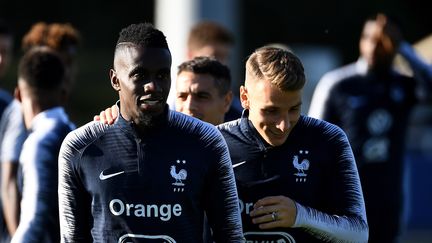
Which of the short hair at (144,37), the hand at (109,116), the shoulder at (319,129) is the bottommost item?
the shoulder at (319,129)

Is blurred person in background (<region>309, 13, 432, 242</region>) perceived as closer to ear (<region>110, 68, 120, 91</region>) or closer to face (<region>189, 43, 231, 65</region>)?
face (<region>189, 43, 231, 65</region>)

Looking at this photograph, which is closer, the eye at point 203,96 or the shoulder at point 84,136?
the shoulder at point 84,136

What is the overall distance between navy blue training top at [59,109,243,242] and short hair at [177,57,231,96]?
4.44 feet

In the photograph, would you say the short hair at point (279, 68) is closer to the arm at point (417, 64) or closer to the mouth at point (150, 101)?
the mouth at point (150, 101)

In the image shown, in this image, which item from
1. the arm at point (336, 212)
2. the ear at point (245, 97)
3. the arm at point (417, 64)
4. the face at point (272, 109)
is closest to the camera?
the arm at point (336, 212)

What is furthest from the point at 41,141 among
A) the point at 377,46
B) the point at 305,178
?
the point at 377,46

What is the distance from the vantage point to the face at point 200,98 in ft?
19.4

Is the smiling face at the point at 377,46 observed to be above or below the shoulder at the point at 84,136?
above

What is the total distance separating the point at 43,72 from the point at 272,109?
1774 millimetres

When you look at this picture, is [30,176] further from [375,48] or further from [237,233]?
[375,48]

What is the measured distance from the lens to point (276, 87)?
188 inches

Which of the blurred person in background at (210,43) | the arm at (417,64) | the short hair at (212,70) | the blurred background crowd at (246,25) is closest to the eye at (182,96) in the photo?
the short hair at (212,70)

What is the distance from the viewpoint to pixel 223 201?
460cm

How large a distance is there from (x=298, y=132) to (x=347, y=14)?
21.3 meters
